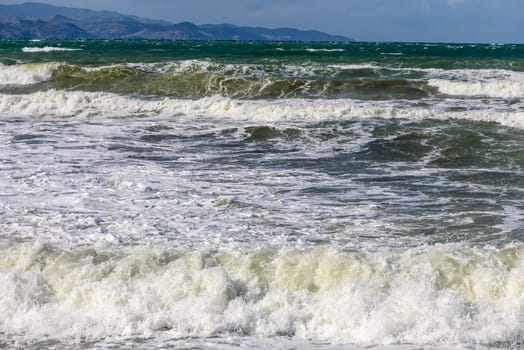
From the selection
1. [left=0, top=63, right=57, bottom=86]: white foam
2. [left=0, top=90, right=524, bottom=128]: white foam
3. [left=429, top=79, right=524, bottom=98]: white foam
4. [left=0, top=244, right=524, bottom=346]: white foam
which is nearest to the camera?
[left=0, top=244, right=524, bottom=346]: white foam

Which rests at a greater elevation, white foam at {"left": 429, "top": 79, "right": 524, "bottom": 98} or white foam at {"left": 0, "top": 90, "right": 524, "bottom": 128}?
white foam at {"left": 429, "top": 79, "right": 524, "bottom": 98}

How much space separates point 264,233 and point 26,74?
23.3 m

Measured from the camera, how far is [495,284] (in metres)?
6.29

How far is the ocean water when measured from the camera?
5.68 m

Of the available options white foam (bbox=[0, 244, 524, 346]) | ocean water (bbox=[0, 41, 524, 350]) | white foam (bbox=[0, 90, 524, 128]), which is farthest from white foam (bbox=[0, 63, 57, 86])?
white foam (bbox=[0, 244, 524, 346])

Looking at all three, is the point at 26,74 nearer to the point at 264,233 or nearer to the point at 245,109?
the point at 245,109

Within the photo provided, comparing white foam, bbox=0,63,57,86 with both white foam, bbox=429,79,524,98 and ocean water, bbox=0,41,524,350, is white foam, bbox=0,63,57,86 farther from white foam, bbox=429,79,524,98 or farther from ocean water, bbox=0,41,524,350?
white foam, bbox=429,79,524,98

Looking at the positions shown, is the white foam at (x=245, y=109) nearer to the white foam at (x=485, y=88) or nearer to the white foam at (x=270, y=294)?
the white foam at (x=485, y=88)

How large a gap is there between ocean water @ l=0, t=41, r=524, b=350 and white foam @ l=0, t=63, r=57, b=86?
1120 centimetres

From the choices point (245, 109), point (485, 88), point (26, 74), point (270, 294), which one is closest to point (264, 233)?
point (270, 294)

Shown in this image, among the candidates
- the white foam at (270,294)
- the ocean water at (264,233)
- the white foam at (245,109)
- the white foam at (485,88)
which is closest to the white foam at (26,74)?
the white foam at (245,109)

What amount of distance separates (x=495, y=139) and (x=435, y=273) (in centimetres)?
885

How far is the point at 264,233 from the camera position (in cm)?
787

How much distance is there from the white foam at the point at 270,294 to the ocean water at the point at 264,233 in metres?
0.02
